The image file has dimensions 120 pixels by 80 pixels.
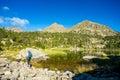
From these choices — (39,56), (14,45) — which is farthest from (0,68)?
(14,45)

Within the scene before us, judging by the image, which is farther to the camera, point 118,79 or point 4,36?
point 4,36

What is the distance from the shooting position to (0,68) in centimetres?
4450

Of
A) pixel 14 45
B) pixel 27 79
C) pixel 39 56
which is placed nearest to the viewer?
pixel 27 79

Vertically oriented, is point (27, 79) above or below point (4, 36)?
below

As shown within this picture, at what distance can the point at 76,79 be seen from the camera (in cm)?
3625

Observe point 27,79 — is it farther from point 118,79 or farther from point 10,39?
point 10,39

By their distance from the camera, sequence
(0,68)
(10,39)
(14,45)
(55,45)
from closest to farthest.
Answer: (0,68), (14,45), (10,39), (55,45)

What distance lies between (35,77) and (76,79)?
814 cm

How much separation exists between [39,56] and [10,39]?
259ft

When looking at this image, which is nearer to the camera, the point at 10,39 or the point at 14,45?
the point at 14,45

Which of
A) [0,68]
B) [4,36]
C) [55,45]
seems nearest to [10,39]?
[4,36]

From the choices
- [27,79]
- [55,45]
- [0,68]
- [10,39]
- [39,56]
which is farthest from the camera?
[55,45]

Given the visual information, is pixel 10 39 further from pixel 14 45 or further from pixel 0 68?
pixel 0 68

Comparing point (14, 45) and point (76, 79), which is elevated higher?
point (14, 45)
